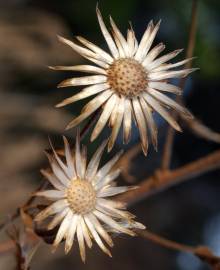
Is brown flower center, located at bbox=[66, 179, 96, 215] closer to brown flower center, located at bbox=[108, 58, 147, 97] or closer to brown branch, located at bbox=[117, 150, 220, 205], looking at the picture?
brown flower center, located at bbox=[108, 58, 147, 97]

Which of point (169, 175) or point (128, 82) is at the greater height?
point (128, 82)

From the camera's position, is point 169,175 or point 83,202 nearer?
point 83,202

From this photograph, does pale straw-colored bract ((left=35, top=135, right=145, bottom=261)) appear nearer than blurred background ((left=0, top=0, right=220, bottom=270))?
Yes

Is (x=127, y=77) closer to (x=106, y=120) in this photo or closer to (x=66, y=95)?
(x=106, y=120)

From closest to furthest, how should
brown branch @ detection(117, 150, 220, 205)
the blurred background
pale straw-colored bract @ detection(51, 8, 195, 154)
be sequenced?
pale straw-colored bract @ detection(51, 8, 195, 154) < brown branch @ detection(117, 150, 220, 205) < the blurred background

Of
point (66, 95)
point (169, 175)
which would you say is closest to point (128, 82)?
point (169, 175)

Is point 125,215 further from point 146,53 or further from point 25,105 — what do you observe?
point 25,105

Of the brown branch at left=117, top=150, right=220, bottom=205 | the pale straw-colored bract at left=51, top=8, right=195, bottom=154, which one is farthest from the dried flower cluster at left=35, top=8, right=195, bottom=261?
the brown branch at left=117, top=150, right=220, bottom=205
